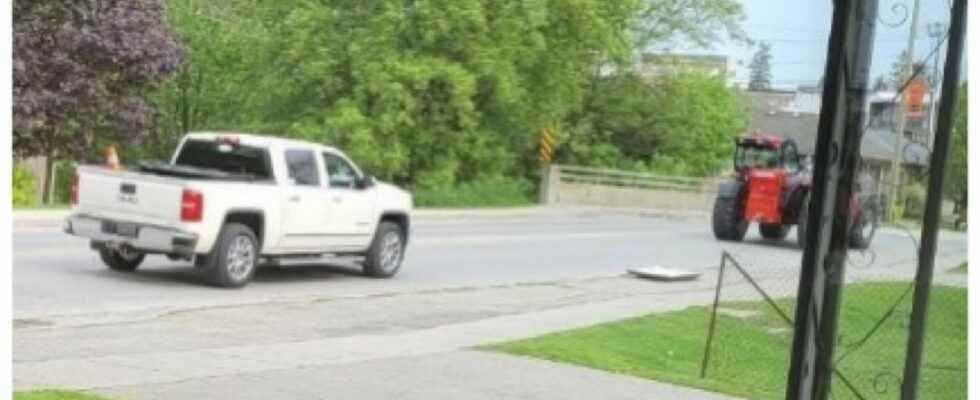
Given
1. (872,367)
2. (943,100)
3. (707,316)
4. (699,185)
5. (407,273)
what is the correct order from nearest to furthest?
(943,100) → (872,367) → (707,316) → (407,273) → (699,185)

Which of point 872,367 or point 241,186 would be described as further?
point 241,186

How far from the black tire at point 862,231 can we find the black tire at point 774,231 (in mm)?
18301

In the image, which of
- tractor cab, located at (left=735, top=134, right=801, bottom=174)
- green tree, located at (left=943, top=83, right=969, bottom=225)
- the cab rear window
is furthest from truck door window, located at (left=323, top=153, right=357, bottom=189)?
green tree, located at (left=943, top=83, right=969, bottom=225)

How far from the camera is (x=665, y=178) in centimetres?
4453

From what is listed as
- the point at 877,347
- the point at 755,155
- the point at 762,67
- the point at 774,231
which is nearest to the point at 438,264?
the point at 755,155

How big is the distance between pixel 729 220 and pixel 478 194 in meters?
12.5

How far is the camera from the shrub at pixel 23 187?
30750mm

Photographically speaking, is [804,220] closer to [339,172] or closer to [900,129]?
[900,129]

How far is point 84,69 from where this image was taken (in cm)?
2884

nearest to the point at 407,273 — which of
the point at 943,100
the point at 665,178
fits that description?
the point at 943,100

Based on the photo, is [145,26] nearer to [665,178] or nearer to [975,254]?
[665,178]

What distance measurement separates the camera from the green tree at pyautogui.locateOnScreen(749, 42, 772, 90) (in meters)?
6.50

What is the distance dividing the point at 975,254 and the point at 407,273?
14.3 metres

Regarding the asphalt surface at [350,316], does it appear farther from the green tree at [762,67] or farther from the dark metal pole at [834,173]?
the green tree at [762,67]
